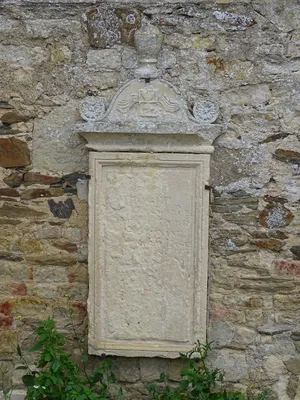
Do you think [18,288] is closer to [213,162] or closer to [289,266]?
[213,162]

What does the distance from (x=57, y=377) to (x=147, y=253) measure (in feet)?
2.89

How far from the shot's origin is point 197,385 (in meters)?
4.12

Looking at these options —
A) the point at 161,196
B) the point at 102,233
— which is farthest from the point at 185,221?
the point at 102,233

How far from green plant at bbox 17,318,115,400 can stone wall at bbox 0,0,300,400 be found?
20 centimetres

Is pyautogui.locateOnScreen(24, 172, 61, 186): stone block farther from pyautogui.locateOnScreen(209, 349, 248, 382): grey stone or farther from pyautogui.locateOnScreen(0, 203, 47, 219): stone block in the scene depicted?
pyautogui.locateOnScreen(209, 349, 248, 382): grey stone

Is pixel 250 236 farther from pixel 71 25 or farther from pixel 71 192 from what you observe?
pixel 71 25

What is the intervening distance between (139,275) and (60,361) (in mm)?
675

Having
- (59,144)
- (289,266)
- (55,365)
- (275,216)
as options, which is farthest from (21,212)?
(289,266)

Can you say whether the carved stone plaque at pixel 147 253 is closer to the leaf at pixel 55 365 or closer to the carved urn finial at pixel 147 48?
the leaf at pixel 55 365

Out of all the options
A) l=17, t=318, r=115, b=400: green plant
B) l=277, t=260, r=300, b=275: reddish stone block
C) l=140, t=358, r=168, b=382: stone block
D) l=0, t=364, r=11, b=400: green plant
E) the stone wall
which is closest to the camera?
l=17, t=318, r=115, b=400: green plant

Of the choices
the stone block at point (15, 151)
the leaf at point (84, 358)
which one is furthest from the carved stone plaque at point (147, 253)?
the stone block at point (15, 151)

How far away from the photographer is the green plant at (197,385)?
4.15 m

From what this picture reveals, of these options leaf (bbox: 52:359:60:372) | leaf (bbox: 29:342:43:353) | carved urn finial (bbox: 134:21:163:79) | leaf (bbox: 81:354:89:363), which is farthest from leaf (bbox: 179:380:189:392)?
carved urn finial (bbox: 134:21:163:79)

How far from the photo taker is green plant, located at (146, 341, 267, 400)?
4148 millimetres
